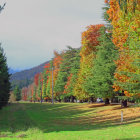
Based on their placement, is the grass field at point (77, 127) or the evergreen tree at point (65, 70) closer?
the grass field at point (77, 127)

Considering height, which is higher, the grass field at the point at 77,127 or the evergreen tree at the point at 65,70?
the evergreen tree at the point at 65,70

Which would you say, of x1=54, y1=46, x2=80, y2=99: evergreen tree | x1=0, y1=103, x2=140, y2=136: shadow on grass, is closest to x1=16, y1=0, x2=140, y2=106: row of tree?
x1=0, y1=103, x2=140, y2=136: shadow on grass

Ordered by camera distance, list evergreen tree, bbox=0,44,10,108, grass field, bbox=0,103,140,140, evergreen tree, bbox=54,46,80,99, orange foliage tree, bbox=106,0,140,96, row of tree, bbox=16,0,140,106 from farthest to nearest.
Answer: evergreen tree, bbox=54,46,80,99 → evergreen tree, bbox=0,44,10,108 → row of tree, bbox=16,0,140,106 → orange foliage tree, bbox=106,0,140,96 → grass field, bbox=0,103,140,140

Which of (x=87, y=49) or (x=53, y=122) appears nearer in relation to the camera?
(x=53, y=122)

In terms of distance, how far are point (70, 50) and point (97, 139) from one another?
180 feet

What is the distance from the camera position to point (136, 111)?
85.7 ft

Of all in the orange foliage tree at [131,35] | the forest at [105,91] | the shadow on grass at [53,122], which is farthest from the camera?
the shadow on grass at [53,122]

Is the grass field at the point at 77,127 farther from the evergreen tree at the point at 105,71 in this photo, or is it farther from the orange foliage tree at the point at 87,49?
the orange foliage tree at the point at 87,49

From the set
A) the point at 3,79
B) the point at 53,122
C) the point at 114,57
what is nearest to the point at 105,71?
the point at 114,57

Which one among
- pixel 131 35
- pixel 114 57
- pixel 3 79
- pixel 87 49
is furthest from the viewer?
pixel 87 49

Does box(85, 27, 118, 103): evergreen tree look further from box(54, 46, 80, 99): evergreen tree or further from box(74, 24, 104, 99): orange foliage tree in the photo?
box(54, 46, 80, 99): evergreen tree

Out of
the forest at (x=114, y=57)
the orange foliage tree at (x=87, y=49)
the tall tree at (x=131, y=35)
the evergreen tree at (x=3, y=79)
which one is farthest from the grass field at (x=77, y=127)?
the orange foliage tree at (x=87, y=49)

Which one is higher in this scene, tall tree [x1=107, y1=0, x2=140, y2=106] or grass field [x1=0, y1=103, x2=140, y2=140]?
tall tree [x1=107, y1=0, x2=140, y2=106]

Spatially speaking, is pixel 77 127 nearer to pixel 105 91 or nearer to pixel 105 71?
pixel 105 91
